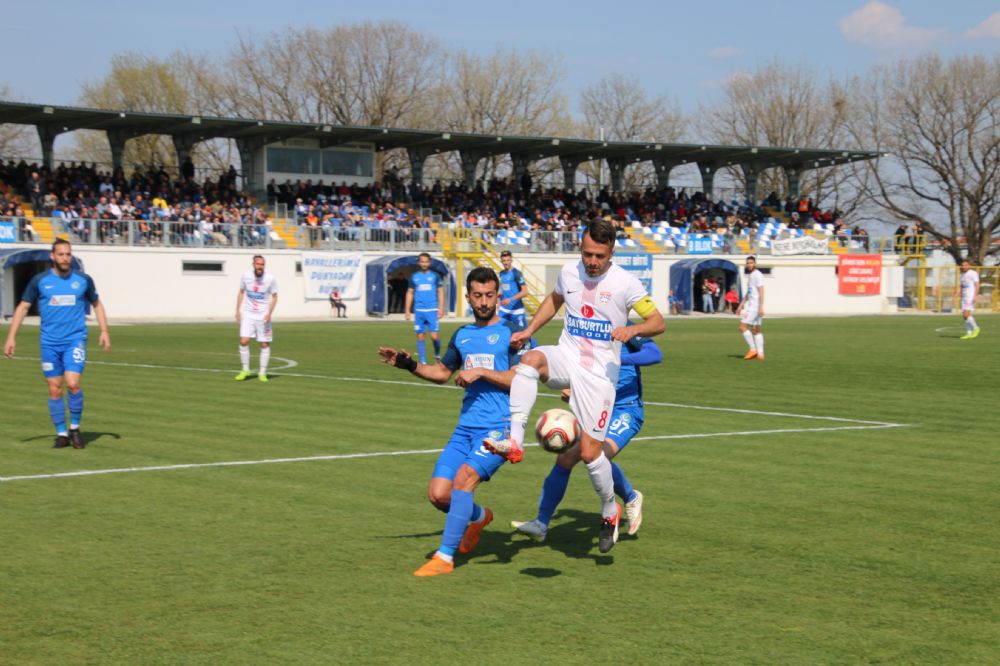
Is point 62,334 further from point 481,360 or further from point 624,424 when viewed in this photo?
point 624,424

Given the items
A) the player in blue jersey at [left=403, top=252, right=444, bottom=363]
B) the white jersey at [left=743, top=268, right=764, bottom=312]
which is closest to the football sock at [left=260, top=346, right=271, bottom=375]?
the player in blue jersey at [left=403, top=252, right=444, bottom=363]

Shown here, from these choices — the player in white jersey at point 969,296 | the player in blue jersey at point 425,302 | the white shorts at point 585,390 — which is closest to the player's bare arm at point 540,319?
the white shorts at point 585,390

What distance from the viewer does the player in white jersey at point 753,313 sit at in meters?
26.0

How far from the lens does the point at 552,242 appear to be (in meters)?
59.3

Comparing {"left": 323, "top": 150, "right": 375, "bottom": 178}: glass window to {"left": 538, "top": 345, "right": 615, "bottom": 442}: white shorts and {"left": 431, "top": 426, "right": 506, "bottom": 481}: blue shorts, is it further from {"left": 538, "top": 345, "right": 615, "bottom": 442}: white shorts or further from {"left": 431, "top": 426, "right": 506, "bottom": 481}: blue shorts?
{"left": 538, "top": 345, "right": 615, "bottom": 442}: white shorts

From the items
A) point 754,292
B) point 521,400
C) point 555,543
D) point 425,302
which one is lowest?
point 555,543

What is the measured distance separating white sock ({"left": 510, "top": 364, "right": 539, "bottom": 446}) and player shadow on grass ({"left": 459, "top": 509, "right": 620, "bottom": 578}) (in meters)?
0.97

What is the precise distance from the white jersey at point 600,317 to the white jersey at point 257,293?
45.5ft

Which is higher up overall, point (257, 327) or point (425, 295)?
point (425, 295)

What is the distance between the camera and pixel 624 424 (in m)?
8.25

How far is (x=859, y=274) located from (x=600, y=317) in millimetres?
62790

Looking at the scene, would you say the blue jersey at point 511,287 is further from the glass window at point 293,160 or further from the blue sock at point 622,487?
the glass window at point 293,160

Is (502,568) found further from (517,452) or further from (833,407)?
(833,407)

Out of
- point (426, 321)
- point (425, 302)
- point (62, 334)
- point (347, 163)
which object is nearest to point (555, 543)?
point (62, 334)
